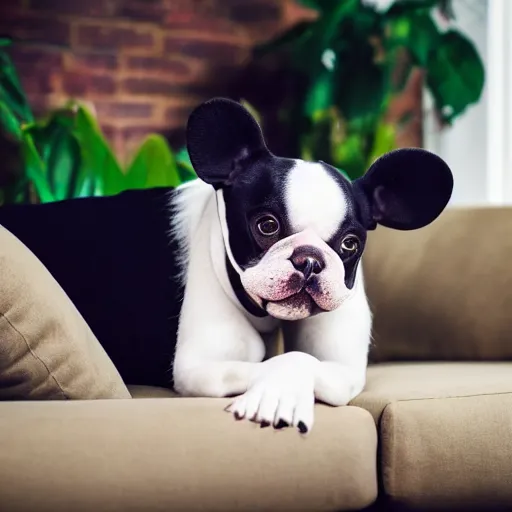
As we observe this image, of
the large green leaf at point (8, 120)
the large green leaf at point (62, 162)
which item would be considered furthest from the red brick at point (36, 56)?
the large green leaf at point (62, 162)

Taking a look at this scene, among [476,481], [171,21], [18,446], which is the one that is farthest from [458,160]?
[18,446]

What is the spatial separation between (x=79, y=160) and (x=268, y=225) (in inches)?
49.1

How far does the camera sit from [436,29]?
119 inches

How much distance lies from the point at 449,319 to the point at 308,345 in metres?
0.61

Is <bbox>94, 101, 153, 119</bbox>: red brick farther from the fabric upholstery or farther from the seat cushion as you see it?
the seat cushion

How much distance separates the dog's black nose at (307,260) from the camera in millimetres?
1345

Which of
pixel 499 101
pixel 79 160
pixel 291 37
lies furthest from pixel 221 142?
pixel 499 101

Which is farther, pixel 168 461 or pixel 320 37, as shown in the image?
pixel 320 37

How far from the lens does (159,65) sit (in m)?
3.28

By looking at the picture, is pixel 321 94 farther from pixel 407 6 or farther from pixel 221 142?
pixel 221 142

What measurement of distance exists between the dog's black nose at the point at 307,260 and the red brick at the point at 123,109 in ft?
6.62

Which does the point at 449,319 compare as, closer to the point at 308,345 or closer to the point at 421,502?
the point at 308,345

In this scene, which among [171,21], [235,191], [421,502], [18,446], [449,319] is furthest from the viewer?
[171,21]

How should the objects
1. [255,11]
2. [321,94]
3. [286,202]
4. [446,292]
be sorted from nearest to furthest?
1. [286,202]
2. [446,292]
3. [321,94]
4. [255,11]
